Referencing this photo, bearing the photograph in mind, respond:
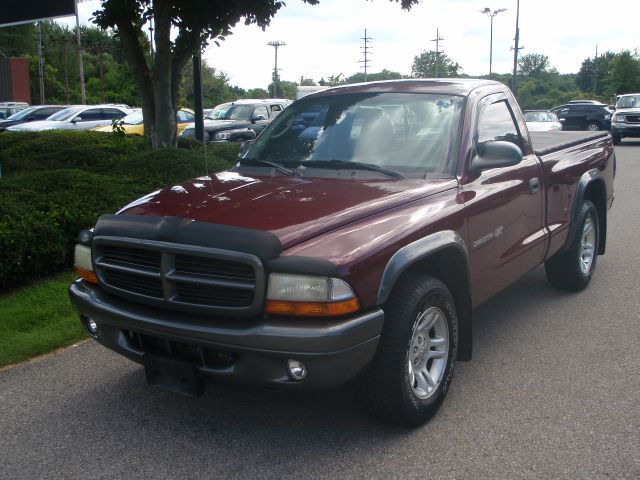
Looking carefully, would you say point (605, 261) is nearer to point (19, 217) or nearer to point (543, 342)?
point (543, 342)

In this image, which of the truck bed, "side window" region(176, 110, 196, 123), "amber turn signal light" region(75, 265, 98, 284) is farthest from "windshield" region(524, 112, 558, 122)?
"amber turn signal light" region(75, 265, 98, 284)

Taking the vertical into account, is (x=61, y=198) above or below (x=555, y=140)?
Result: below

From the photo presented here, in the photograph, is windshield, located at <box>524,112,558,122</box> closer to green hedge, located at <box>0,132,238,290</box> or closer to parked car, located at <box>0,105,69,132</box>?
parked car, located at <box>0,105,69,132</box>

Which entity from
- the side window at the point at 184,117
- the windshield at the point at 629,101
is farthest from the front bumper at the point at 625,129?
the side window at the point at 184,117

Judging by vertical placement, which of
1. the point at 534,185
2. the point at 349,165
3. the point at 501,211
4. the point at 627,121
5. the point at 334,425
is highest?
the point at 349,165

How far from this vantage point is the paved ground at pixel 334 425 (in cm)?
345

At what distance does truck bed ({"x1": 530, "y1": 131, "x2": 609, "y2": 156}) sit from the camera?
19.2 feet

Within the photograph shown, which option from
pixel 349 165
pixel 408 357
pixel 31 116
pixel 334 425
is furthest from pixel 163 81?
pixel 31 116

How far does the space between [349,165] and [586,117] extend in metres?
27.4

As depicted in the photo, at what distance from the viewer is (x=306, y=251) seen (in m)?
3.31

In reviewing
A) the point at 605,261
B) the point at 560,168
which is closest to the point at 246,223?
the point at 560,168

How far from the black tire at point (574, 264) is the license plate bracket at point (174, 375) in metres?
3.78

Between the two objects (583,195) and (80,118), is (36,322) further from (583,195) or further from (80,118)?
(80,118)

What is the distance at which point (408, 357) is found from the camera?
367 cm
